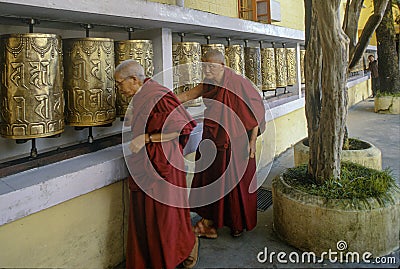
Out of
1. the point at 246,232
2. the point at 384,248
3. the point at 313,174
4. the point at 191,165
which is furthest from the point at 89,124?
the point at 384,248

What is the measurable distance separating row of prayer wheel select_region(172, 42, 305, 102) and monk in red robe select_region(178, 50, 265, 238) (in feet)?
0.88

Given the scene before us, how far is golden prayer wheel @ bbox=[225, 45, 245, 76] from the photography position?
3.51 meters

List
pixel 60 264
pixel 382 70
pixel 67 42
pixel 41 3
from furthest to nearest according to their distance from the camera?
pixel 382 70 → pixel 67 42 → pixel 60 264 → pixel 41 3

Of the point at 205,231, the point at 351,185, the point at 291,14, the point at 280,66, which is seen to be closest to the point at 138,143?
the point at 205,231

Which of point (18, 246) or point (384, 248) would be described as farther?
point (384, 248)

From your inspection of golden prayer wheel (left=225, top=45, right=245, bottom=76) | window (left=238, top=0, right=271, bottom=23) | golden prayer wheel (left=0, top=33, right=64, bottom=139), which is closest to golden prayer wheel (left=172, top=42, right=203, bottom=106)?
Answer: golden prayer wheel (left=225, top=45, right=245, bottom=76)

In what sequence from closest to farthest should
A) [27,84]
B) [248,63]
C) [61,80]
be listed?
[27,84]
[61,80]
[248,63]

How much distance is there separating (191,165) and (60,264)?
1.32 m

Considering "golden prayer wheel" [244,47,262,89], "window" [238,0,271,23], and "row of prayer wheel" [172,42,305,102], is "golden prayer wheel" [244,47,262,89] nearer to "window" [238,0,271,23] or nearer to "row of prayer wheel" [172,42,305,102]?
"row of prayer wheel" [172,42,305,102]

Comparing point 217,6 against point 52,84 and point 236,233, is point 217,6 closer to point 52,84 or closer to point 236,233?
point 236,233

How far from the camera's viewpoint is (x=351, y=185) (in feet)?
8.62

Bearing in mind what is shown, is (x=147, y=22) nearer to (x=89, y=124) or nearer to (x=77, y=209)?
(x=89, y=124)

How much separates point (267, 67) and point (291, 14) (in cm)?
403

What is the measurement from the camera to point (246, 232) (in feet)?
9.53
